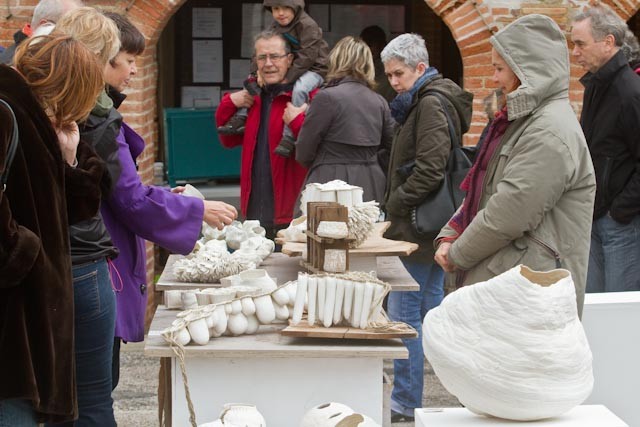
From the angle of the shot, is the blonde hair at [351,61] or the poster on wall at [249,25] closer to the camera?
the blonde hair at [351,61]

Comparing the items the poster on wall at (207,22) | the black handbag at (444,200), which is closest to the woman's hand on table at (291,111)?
the black handbag at (444,200)

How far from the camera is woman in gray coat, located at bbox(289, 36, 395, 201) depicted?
583 cm

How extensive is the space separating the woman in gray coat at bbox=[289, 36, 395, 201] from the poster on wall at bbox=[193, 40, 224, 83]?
407cm

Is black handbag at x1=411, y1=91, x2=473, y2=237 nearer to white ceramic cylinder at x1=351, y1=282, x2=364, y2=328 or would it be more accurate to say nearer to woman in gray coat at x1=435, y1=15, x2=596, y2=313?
woman in gray coat at x1=435, y1=15, x2=596, y2=313

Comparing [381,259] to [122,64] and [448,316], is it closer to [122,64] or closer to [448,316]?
[122,64]

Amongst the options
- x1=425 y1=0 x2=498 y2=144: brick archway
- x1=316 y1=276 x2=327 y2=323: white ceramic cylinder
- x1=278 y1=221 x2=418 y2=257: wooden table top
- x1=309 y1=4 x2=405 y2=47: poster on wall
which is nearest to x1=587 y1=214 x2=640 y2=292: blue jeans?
x1=278 y1=221 x2=418 y2=257: wooden table top

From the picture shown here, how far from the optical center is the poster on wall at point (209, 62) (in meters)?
9.94

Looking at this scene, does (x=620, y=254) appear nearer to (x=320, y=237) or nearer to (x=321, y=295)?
(x=320, y=237)

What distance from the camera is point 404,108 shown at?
531 centimetres

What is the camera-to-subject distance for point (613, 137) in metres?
5.32

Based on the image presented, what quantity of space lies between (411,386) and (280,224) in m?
1.53

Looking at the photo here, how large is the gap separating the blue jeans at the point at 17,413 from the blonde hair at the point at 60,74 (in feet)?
2.51

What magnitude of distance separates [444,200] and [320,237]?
4.36 ft

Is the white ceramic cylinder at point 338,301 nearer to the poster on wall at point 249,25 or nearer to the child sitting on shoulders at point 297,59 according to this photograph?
the child sitting on shoulders at point 297,59
